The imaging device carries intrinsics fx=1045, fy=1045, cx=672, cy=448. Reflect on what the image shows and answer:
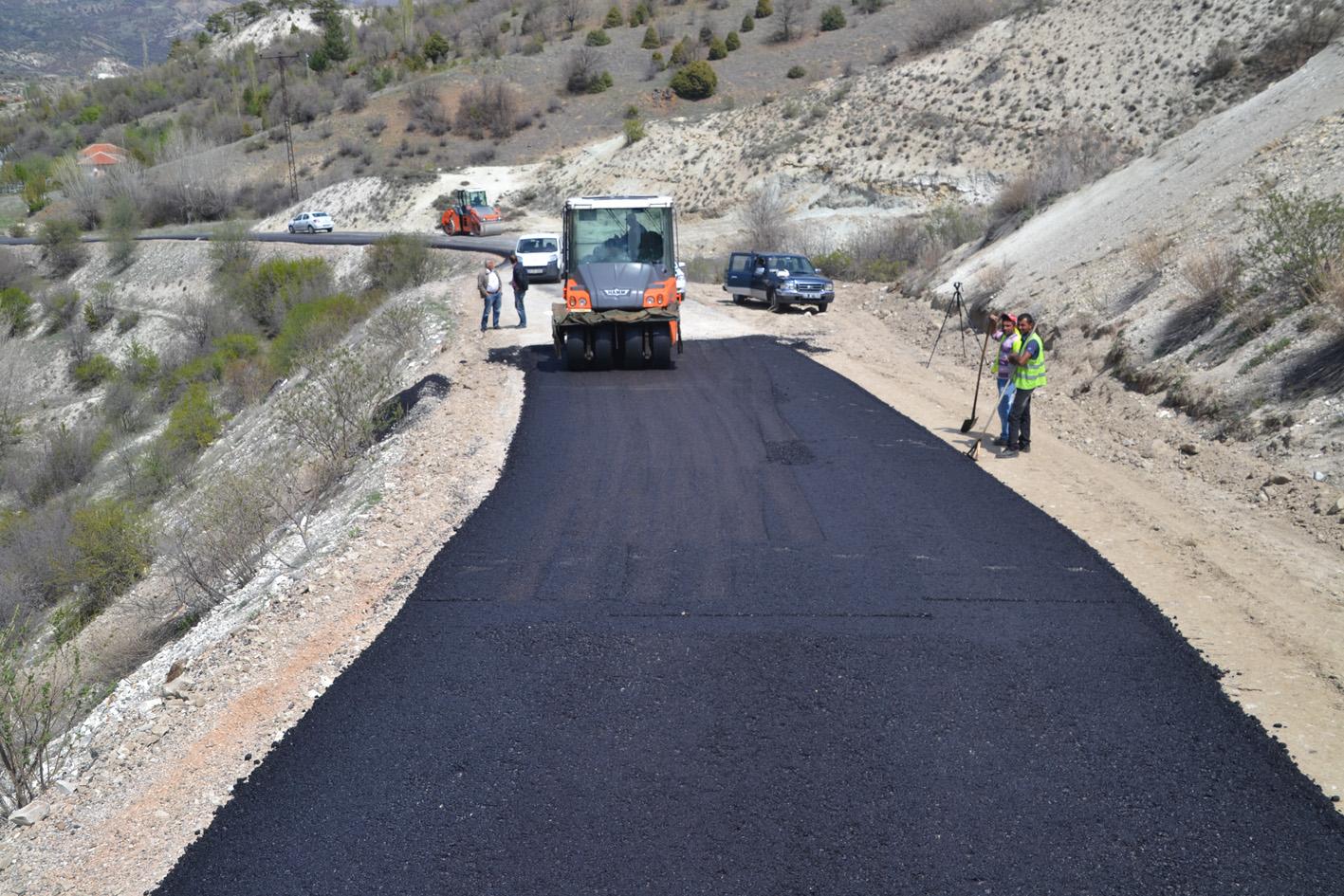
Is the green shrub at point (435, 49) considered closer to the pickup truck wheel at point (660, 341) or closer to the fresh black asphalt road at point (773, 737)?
the pickup truck wheel at point (660, 341)

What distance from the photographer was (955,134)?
2021 inches

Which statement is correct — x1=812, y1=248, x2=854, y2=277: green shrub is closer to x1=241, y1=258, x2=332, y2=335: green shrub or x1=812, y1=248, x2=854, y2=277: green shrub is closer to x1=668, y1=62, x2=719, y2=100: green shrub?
x1=241, y1=258, x2=332, y2=335: green shrub

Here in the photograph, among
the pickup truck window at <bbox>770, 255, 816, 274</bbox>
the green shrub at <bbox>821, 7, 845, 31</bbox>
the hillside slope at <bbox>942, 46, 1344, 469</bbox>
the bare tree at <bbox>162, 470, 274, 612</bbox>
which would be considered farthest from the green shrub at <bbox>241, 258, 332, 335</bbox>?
the green shrub at <bbox>821, 7, 845, 31</bbox>

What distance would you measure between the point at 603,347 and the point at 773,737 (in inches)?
542

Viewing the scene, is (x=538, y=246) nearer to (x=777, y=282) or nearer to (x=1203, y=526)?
(x=777, y=282)

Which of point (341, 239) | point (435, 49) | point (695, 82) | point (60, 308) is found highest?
point (435, 49)

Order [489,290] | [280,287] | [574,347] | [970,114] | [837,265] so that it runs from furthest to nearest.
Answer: [970,114]
[280,287]
[837,265]
[489,290]
[574,347]

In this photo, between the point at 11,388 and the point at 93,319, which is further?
the point at 93,319

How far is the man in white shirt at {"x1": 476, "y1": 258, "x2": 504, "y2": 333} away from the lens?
80.8ft

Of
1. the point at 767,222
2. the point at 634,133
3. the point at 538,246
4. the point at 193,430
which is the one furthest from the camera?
the point at 634,133

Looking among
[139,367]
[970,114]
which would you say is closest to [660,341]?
[139,367]

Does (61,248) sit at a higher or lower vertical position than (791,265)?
higher

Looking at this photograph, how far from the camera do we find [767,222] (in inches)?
1800

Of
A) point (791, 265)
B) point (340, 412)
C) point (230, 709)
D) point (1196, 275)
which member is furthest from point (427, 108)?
point (230, 709)
